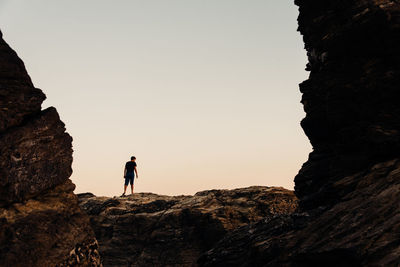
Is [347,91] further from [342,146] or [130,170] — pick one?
[130,170]

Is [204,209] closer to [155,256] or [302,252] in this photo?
[155,256]

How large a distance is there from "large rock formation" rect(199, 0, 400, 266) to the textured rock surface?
290 inches

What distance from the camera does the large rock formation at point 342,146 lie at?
1731 centimetres

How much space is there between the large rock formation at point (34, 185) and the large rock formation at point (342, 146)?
8.27m

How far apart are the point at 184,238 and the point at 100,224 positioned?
27.8 ft

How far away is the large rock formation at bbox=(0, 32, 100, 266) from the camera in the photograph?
21078 mm

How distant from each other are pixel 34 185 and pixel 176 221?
14145mm

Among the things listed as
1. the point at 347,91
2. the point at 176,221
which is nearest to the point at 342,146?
the point at 347,91

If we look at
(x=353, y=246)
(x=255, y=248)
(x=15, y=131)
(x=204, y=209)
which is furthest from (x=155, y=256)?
(x=353, y=246)

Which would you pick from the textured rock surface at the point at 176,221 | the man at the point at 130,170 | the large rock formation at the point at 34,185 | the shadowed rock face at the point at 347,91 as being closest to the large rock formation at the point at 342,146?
the shadowed rock face at the point at 347,91

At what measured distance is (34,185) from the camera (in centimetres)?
2252

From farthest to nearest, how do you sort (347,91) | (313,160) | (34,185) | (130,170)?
(130,170), (313,160), (347,91), (34,185)

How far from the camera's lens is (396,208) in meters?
15.9

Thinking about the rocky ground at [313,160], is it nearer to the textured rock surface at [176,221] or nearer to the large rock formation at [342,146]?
the large rock formation at [342,146]
